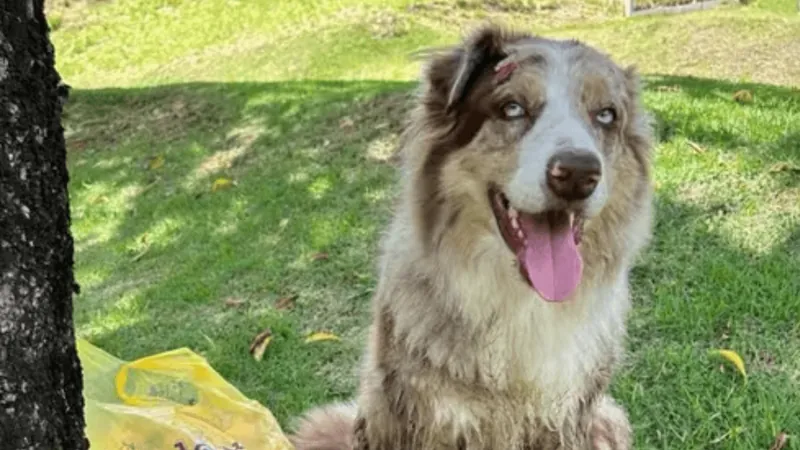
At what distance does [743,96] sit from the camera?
6746 millimetres

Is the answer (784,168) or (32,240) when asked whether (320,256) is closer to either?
(784,168)

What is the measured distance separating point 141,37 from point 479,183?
1408 cm

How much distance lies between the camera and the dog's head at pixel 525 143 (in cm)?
249

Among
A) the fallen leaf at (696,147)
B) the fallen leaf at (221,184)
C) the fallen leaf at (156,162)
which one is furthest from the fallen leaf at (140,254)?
the fallen leaf at (696,147)

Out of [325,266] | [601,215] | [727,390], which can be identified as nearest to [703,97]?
[325,266]

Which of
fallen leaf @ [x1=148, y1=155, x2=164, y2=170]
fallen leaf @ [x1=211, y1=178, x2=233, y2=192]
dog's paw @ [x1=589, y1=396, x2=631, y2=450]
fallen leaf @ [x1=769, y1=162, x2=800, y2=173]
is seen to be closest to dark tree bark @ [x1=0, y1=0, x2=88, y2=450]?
dog's paw @ [x1=589, y1=396, x2=631, y2=450]

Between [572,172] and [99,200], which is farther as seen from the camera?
[99,200]

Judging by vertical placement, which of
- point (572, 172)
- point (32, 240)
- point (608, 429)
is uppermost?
point (32, 240)

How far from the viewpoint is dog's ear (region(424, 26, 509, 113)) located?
2.63m

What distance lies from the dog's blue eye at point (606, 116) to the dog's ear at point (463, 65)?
322mm

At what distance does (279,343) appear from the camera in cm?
436

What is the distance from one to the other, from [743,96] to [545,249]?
476 centimetres

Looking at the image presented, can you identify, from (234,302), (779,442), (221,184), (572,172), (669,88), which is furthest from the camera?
(669,88)

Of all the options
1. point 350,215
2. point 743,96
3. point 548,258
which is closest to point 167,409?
point 548,258
